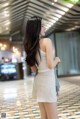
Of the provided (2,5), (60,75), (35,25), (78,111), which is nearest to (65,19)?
(2,5)

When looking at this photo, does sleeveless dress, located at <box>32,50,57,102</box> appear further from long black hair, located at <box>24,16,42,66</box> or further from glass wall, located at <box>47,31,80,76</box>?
glass wall, located at <box>47,31,80,76</box>

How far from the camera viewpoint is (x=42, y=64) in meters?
2.36

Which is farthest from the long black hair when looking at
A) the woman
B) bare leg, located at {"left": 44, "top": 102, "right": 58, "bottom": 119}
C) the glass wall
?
the glass wall

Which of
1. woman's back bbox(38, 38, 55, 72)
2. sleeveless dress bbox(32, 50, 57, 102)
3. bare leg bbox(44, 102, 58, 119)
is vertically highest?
woman's back bbox(38, 38, 55, 72)

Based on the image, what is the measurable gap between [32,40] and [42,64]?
231mm

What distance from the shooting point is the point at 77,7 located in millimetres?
9555

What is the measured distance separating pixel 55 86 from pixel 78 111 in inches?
132

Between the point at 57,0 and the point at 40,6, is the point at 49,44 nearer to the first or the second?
the point at 57,0

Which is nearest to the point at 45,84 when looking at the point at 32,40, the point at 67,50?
the point at 32,40

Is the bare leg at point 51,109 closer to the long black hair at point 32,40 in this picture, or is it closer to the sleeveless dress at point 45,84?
the sleeveless dress at point 45,84

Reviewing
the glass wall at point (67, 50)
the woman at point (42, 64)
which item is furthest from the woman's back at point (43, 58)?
the glass wall at point (67, 50)

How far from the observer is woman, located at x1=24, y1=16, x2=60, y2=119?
231 cm

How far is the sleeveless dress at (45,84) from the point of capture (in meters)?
2.31

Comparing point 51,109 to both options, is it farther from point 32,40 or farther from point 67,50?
point 67,50
